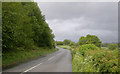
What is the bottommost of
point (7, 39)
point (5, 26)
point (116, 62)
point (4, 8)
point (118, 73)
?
point (118, 73)

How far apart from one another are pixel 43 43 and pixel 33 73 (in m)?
32.7

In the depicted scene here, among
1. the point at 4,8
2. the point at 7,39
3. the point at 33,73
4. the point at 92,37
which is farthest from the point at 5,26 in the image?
the point at 92,37

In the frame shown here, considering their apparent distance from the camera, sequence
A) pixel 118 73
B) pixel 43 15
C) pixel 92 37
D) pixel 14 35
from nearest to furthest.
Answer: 1. pixel 118 73
2. pixel 14 35
3. pixel 92 37
4. pixel 43 15

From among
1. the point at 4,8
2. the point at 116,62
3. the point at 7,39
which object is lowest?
the point at 116,62

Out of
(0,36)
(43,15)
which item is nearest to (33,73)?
(0,36)

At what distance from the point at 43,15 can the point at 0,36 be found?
29283 mm

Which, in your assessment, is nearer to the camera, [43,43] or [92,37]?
[92,37]

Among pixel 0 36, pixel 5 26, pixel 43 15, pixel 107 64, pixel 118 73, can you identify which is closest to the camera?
pixel 118 73

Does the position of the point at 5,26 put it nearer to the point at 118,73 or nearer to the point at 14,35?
the point at 14,35

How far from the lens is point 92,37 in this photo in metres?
15.3

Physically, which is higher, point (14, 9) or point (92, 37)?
point (14, 9)

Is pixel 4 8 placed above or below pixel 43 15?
below

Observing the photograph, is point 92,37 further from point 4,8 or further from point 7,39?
point 4,8

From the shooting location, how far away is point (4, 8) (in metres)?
14.1
